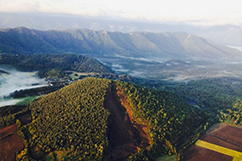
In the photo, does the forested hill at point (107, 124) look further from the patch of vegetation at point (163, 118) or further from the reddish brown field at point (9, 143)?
the reddish brown field at point (9, 143)

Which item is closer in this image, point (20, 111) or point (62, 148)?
point (62, 148)

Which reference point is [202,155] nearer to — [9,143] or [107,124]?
[107,124]

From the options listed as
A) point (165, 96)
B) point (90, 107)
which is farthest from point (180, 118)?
point (90, 107)

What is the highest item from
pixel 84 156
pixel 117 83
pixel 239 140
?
pixel 117 83

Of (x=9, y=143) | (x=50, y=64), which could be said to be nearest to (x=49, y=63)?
(x=50, y=64)

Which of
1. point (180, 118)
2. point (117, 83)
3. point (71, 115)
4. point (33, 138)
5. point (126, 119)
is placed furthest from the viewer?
point (117, 83)

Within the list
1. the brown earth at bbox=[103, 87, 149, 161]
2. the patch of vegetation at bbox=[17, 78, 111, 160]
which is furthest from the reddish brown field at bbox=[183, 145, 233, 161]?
the patch of vegetation at bbox=[17, 78, 111, 160]

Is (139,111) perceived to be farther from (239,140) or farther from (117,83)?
(239,140)
